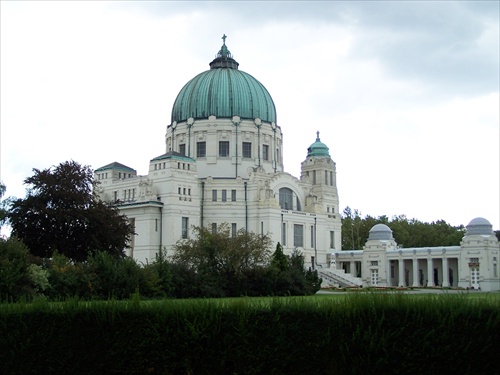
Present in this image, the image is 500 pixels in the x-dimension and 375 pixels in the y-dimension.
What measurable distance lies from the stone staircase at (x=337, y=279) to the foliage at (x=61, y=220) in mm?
39464

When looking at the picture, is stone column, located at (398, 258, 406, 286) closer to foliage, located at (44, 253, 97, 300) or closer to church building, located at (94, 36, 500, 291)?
church building, located at (94, 36, 500, 291)

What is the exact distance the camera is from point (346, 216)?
489 ft

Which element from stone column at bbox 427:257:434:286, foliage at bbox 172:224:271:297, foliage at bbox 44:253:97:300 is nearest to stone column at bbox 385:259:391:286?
stone column at bbox 427:257:434:286

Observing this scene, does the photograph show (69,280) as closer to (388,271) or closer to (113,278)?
(113,278)

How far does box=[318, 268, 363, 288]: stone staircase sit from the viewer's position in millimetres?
90500

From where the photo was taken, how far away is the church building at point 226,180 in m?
88.1

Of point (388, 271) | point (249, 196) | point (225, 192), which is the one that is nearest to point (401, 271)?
point (388, 271)

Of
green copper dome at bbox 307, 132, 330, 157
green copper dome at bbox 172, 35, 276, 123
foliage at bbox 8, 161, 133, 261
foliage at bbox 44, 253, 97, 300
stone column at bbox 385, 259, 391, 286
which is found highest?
green copper dome at bbox 172, 35, 276, 123

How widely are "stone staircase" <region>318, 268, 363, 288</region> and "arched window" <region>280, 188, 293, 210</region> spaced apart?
10044 mm

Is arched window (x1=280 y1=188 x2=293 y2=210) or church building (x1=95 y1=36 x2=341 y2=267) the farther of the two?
arched window (x1=280 y1=188 x2=293 y2=210)

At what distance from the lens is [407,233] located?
401 ft

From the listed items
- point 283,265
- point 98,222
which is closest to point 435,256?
point 283,265

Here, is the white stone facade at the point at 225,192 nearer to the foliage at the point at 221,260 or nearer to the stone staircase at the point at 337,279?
the stone staircase at the point at 337,279

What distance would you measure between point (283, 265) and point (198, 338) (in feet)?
143
